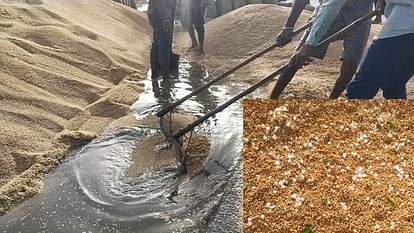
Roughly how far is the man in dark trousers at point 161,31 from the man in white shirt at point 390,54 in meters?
2.12

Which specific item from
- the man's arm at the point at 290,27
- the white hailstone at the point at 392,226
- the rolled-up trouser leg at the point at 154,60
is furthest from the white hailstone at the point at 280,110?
the rolled-up trouser leg at the point at 154,60

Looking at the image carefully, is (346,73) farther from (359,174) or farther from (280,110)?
(359,174)

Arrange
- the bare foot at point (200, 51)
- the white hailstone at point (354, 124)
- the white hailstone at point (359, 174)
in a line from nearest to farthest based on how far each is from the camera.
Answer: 1. the white hailstone at point (359, 174)
2. the white hailstone at point (354, 124)
3. the bare foot at point (200, 51)

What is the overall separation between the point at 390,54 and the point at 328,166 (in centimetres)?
75

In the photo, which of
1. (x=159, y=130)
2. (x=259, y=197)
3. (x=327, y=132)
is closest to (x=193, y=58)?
(x=159, y=130)

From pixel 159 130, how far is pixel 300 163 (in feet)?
4.23

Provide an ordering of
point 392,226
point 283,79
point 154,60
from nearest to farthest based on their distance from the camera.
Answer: point 392,226
point 283,79
point 154,60

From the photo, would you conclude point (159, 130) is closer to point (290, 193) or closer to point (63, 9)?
point (290, 193)

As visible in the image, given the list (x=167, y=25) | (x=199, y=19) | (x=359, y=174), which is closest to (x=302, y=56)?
(x=359, y=174)

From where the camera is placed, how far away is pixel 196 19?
5758 millimetres

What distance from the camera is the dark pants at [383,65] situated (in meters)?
2.26

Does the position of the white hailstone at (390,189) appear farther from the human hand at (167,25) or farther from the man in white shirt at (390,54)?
the human hand at (167,25)

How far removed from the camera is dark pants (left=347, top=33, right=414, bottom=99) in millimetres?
2262

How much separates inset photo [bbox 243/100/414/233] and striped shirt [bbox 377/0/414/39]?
1.37 ft
